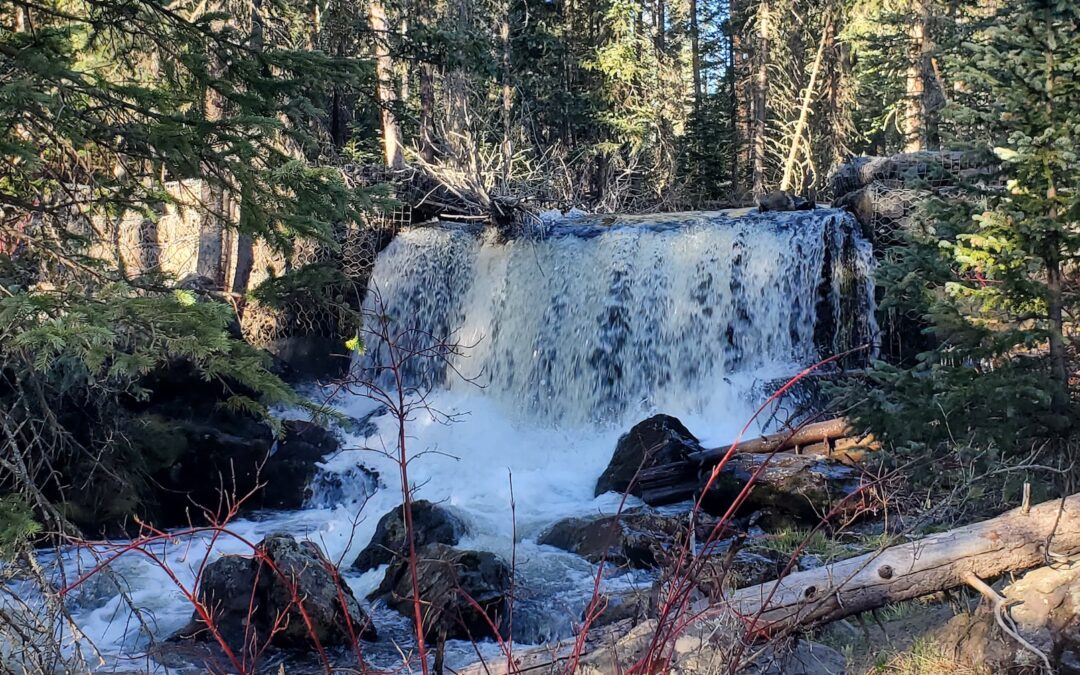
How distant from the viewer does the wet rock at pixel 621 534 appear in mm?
7766

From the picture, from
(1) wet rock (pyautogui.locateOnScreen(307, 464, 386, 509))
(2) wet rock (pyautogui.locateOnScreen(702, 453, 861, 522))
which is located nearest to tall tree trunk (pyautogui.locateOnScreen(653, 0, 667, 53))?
(1) wet rock (pyautogui.locateOnScreen(307, 464, 386, 509))

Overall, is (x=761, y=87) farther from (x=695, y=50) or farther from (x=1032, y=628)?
(x=1032, y=628)

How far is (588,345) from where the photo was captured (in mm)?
13914

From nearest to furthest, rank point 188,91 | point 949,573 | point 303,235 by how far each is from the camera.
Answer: point 949,573 < point 303,235 < point 188,91

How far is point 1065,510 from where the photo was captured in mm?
4445

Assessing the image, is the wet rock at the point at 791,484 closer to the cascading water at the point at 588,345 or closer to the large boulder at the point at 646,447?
the large boulder at the point at 646,447

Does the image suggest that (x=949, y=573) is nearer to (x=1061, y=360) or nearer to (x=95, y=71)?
(x=1061, y=360)

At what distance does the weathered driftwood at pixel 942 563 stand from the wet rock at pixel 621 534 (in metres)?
2.84

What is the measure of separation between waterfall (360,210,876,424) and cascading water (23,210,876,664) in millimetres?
22

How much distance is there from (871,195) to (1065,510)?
934cm

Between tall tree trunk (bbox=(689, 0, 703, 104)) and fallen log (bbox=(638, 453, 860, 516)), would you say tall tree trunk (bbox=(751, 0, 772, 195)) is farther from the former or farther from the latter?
fallen log (bbox=(638, 453, 860, 516))

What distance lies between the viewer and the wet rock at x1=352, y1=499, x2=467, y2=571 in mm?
8523

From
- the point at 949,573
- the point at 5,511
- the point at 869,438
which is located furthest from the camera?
the point at 869,438

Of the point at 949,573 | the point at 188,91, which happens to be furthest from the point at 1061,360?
the point at 188,91
